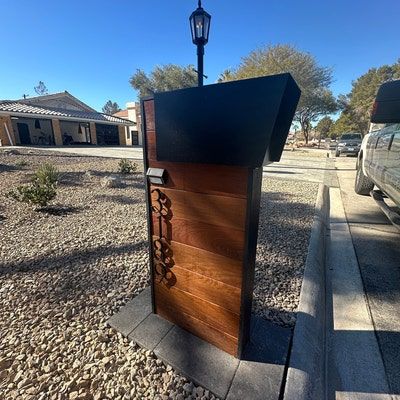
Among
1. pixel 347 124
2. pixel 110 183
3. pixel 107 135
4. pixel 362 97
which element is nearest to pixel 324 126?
pixel 347 124

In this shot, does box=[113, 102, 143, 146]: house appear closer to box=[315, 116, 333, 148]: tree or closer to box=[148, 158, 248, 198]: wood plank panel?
box=[148, 158, 248, 198]: wood plank panel

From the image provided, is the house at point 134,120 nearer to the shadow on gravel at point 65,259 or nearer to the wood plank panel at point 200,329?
the shadow on gravel at point 65,259

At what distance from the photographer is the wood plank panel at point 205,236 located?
1.25 meters

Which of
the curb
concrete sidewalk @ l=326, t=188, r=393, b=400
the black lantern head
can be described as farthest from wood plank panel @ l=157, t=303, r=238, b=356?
the black lantern head

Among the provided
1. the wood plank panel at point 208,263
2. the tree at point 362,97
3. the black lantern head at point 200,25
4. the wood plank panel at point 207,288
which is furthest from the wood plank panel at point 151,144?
the tree at point 362,97

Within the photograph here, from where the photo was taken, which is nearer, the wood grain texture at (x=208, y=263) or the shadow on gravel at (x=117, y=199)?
the wood grain texture at (x=208, y=263)

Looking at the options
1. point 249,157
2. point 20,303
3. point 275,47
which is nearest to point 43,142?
point 275,47

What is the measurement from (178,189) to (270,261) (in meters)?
1.80

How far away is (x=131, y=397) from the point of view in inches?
50.3

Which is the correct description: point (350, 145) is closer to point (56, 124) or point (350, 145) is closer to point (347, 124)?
point (56, 124)

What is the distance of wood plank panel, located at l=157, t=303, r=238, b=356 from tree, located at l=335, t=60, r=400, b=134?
132 feet

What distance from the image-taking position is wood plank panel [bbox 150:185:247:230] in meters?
1.19

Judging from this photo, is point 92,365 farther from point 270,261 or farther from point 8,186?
point 8,186

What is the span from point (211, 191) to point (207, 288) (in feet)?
2.02
